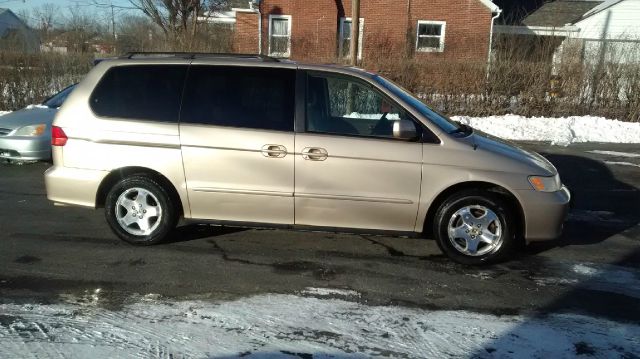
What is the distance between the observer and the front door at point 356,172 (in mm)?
4824

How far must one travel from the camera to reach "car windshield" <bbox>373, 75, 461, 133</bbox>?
505 cm

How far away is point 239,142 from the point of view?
4.94 meters

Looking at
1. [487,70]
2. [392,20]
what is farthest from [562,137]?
[392,20]

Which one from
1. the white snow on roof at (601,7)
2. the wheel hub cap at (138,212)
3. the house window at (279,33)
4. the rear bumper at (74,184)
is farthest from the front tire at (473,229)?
the white snow on roof at (601,7)

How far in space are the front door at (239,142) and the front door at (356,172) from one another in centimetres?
16

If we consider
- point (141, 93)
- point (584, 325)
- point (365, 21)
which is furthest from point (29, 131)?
point (365, 21)

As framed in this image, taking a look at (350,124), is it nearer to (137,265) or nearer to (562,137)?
(137,265)

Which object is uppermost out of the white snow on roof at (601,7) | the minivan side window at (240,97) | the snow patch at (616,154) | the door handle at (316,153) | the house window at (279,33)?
the white snow on roof at (601,7)

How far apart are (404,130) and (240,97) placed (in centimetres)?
Answer: 156

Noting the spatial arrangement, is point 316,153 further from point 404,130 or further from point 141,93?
point 141,93

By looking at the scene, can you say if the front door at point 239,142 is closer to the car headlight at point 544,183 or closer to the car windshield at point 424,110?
the car windshield at point 424,110

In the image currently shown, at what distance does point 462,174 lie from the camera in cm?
480

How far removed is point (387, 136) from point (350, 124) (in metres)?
0.37

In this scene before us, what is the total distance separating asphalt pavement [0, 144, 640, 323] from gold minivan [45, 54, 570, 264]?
1.01 ft
